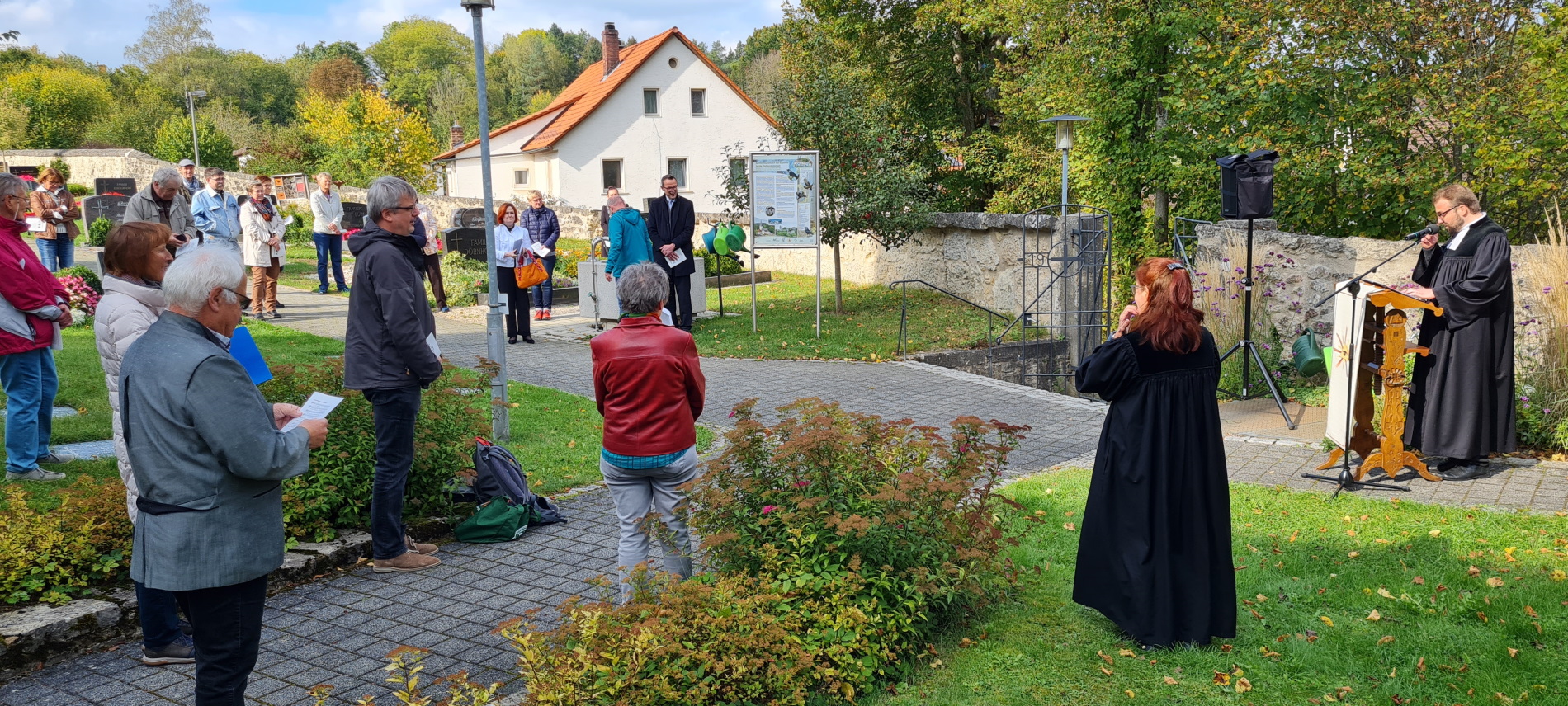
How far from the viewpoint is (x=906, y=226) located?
15.7 meters

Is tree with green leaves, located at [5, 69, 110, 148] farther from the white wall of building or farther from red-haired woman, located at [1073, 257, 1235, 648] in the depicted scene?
red-haired woman, located at [1073, 257, 1235, 648]

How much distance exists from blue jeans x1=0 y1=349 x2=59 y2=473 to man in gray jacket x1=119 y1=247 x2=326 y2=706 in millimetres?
3616

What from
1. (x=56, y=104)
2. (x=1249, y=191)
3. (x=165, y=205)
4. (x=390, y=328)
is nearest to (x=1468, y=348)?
(x=1249, y=191)

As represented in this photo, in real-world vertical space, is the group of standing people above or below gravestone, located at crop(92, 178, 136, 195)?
below

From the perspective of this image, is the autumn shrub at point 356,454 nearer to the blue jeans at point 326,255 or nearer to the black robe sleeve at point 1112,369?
the black robe sleeve at point 1112,369

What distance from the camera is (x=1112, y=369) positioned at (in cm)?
427

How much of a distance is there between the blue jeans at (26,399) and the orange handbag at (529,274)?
7.19m

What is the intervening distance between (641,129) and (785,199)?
89.6ft

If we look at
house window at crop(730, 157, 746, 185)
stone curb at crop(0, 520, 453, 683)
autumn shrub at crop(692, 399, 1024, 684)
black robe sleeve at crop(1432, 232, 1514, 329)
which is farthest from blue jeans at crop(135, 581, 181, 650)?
house window at crop(730, 157, 746, 185)

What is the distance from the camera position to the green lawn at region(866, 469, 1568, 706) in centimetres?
404

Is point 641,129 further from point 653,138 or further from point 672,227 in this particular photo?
point 672,227

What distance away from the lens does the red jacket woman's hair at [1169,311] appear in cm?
419

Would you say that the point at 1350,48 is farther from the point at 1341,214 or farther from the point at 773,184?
the point at 773,184

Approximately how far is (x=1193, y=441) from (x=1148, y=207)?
1505cm
